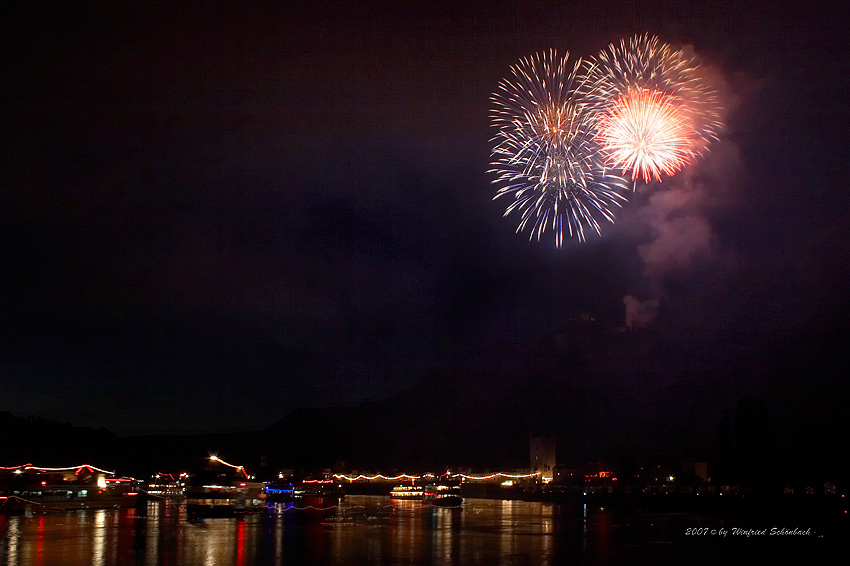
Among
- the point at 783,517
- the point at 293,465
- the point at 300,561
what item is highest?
the point at 300,561

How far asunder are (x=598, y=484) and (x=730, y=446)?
26.8 m

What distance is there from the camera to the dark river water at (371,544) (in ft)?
80.2

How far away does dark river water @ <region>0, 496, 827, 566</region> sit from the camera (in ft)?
80.2

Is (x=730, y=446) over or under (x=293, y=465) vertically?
over

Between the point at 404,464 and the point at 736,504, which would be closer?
the point at 736,504

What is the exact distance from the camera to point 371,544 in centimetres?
2952

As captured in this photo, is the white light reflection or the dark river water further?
the dark river water

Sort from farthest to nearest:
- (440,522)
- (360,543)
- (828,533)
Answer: (440,522) → (828,533) → (360,543)

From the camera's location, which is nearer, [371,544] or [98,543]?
[98,543]

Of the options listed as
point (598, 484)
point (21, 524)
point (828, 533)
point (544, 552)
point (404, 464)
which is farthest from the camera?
point (404, 464)

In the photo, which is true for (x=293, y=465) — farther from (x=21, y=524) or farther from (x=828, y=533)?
(x=828, y=533)

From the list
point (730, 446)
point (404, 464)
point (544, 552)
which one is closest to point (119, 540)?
point (544, 552)

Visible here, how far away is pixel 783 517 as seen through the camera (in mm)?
50906

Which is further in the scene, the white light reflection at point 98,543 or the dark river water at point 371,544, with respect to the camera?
the dark river water at point 371,544
